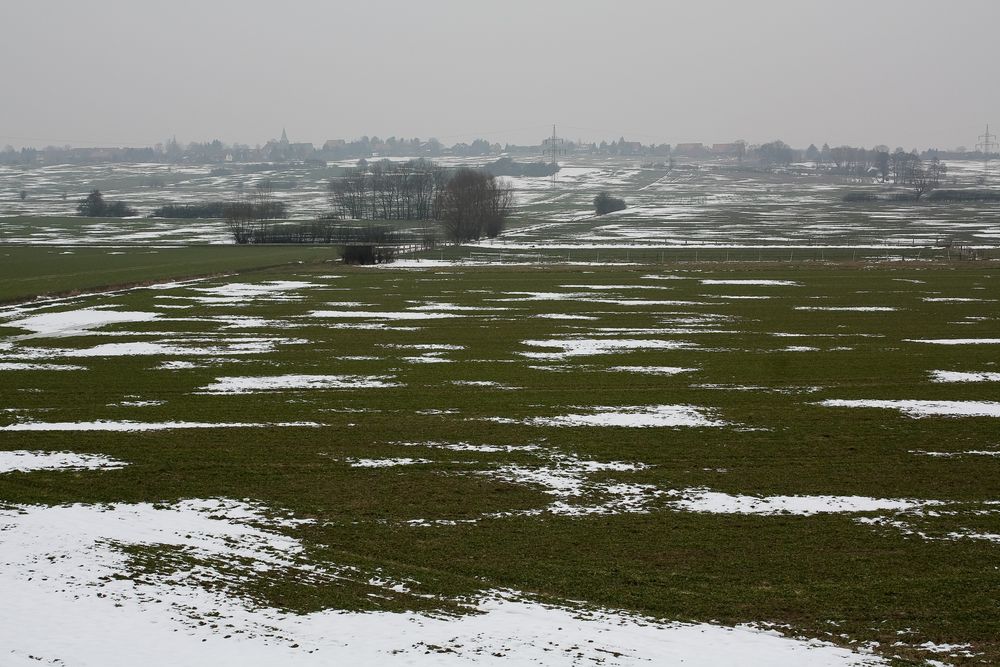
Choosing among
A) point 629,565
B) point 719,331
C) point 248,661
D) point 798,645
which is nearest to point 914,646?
point 798,645

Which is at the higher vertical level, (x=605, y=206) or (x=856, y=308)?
(x=605, y=206)

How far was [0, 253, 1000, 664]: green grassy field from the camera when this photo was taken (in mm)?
14039

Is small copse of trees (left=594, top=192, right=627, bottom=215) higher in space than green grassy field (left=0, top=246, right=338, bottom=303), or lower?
higher

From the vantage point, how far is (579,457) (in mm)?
20797

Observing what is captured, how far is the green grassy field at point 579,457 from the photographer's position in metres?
14.0

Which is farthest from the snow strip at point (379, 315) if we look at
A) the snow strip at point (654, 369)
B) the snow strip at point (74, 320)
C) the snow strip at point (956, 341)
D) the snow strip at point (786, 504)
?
the snow strip at point (786, 504)

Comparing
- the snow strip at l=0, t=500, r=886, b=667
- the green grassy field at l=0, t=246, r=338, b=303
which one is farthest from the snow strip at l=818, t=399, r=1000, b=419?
the green grassy field at l=0, t=246, r=338, b=303

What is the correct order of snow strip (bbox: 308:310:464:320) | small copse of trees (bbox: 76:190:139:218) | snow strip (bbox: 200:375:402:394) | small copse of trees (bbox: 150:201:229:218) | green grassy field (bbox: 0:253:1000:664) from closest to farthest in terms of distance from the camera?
green grassy field (bbox: 0:253:1000:664) < snow strip (bbox: 200:375:402:394) < snow strip (bbox: 308:310:464:320) < small copse of trees (bbox: 150:201:229:218) < small copse of trees (bbox: 76:190:139:218)

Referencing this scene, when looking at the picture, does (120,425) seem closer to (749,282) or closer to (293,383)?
(293,383)

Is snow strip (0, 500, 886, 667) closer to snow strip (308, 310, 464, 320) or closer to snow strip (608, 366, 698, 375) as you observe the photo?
snow strip (608, 366, 698, 375)

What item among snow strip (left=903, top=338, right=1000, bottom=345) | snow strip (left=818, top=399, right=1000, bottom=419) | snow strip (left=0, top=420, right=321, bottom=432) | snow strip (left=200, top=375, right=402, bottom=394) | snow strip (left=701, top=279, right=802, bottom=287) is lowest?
snow strip (left=701, top=279, right=802, bottom=287)

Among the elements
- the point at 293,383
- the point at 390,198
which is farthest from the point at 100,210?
the point at 293,383

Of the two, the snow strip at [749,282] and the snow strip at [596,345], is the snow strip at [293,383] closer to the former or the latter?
the snow strip at [596,345]

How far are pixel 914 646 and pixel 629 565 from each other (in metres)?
4.13
